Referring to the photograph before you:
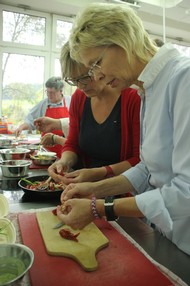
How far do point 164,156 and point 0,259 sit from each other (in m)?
0.54

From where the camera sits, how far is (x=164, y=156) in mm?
873

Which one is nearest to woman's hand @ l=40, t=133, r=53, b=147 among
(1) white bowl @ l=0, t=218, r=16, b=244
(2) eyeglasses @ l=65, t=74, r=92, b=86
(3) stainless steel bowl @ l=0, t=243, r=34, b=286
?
(2) eyeglasses @ l=65, t=74, r=92, b=86

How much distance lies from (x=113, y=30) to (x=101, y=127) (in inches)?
25.8

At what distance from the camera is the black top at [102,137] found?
4.78ft

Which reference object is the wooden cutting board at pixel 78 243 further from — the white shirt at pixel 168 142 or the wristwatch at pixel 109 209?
the white shirt at pixel 168 142

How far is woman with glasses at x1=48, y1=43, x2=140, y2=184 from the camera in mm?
1388

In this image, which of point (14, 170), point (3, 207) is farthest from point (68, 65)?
point (3, 207)

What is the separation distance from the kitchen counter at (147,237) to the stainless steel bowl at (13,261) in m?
0.39

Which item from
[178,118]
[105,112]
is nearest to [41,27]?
[105,112]

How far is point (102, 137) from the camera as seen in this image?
1477 millimetres

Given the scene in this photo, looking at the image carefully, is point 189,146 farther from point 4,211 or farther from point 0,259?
point 4,211

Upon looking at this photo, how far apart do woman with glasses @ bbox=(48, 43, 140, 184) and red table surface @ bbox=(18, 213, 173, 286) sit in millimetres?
472

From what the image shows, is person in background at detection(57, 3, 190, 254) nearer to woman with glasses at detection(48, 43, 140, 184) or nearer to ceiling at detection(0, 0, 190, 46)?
woman with glasses at detection(48, 43, 140, 184)

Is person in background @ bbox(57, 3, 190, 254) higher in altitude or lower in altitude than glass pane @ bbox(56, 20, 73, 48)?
lower
